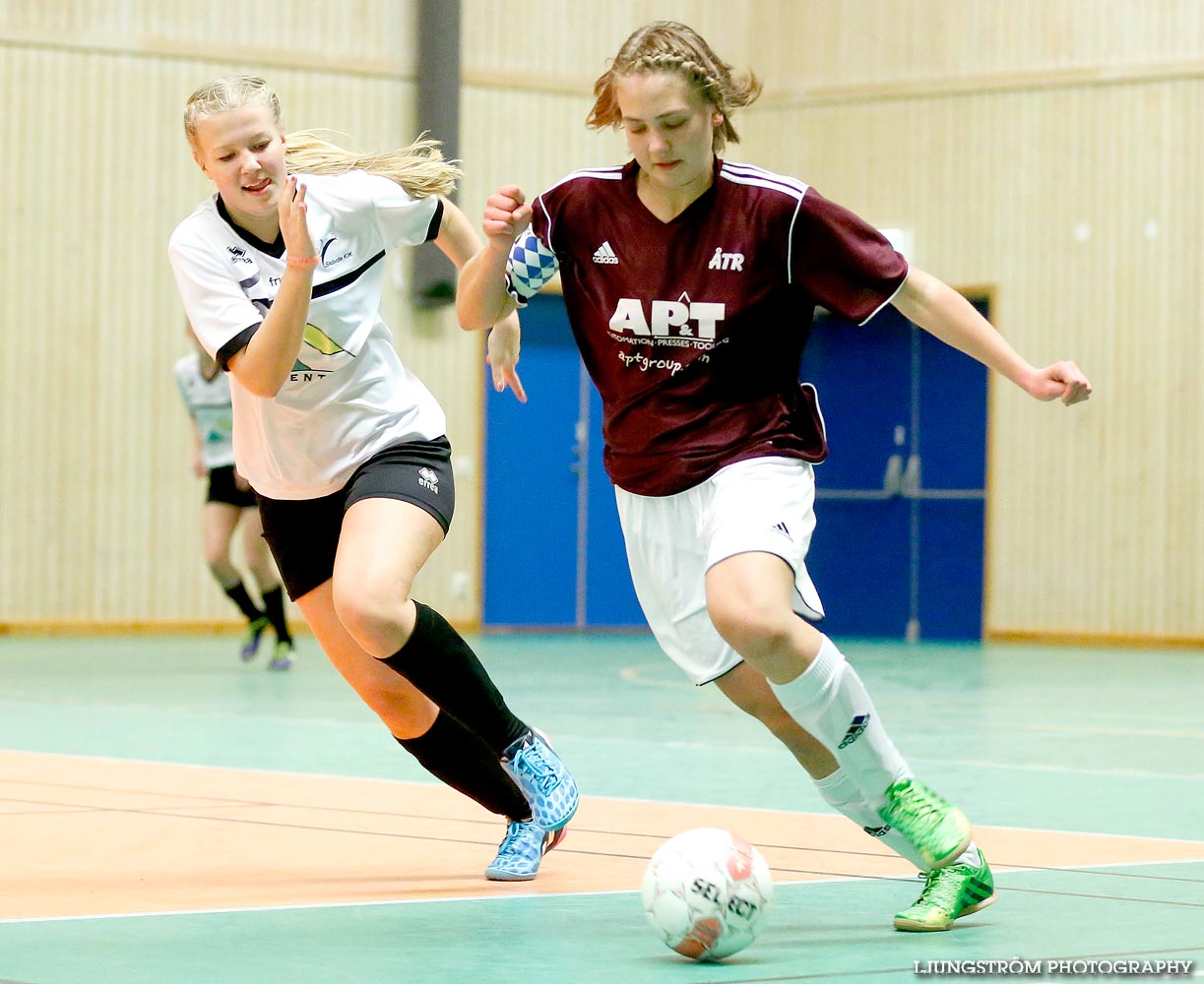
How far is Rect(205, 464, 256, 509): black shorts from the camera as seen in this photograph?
1063 centimetres

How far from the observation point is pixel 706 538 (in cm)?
369

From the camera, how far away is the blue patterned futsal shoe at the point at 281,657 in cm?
1062

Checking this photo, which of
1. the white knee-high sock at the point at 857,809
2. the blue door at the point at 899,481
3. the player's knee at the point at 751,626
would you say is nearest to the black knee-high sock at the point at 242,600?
the blue door at the point at 899,481

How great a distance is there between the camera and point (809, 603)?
3.62 meters

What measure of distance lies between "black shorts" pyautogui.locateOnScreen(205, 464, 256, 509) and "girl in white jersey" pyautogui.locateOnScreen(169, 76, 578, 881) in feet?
20.5

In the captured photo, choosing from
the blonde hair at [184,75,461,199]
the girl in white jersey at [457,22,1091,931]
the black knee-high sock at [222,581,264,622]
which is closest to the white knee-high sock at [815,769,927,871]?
the girl in white jersey at [457,22,1091,931]

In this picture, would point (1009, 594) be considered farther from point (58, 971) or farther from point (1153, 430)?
point (58, 971)

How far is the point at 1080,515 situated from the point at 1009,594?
0.85 meters

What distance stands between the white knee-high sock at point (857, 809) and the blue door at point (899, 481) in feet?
38.5

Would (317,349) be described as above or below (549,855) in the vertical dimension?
above

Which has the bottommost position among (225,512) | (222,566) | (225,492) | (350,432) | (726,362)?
(222,566)

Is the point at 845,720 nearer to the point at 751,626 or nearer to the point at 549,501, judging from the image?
the point at 751,626

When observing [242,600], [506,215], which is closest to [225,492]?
[242,600]

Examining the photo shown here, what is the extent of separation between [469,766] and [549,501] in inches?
447
